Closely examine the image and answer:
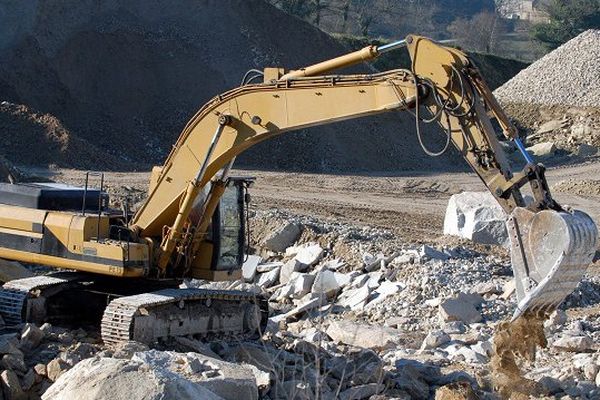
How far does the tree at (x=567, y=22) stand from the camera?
72.2 m

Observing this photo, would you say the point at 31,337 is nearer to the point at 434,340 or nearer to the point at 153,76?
the point at 434,340

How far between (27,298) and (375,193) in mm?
17655

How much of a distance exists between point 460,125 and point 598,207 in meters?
18.2

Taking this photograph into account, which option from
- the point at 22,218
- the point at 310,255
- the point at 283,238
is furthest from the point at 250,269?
the point at 22,218

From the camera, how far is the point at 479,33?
303ft

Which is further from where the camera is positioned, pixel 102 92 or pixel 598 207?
pixel 102 92

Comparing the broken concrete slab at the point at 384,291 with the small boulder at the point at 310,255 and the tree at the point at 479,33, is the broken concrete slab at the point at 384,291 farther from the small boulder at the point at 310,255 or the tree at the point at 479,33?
the tree at the point at 479,33

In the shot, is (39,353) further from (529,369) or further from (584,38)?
(584,38)

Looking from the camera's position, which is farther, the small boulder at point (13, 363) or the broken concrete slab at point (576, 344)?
the broken concrete slab at point (576, 344)

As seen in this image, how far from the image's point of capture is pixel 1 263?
1595 centimetres

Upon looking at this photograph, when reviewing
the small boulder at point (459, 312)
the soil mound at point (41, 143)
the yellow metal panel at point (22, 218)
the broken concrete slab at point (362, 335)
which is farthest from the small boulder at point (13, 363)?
the soil mound at point (41, 143)

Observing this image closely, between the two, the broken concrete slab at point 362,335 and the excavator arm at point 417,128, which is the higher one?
the excavator arm at point 417,128

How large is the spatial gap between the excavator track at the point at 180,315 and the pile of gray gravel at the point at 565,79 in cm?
3231

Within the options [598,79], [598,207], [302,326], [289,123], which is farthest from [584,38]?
[289,123]
